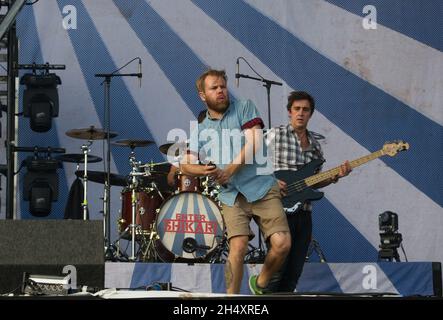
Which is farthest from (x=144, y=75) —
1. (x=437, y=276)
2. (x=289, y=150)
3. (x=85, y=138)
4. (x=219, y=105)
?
(x=437, y=276)

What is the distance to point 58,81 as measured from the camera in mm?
7812

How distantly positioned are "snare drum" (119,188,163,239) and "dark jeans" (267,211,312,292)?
1851 millimetres

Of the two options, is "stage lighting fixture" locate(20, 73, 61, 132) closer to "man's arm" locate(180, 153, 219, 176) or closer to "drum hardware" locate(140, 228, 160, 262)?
"drum hardware" locate(140, 228, 160, 262)

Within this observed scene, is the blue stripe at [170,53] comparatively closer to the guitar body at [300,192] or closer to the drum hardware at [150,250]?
the drum hardware at [150,250]

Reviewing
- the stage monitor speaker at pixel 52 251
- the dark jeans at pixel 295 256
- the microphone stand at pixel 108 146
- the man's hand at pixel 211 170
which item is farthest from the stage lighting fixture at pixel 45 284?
the microphone stand at pixel 108 146

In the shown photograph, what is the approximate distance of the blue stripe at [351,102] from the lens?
7945 mm

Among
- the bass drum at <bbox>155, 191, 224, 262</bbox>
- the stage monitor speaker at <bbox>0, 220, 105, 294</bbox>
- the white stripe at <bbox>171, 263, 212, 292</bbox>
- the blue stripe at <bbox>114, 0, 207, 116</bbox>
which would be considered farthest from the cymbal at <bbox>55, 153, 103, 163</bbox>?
the stage monitor speaker at <bbox>0, 220, 105, 294</bbox>

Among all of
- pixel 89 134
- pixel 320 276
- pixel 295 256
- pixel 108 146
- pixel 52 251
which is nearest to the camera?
pixel 52 251

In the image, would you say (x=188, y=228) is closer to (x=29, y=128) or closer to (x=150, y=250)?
(x=150, y=250)

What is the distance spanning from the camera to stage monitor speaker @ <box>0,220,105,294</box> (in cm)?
299

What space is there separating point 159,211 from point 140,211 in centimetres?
27


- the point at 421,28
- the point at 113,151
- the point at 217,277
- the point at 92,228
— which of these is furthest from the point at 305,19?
the point at 92,228

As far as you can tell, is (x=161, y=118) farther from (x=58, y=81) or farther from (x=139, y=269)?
(x=139, y=269)

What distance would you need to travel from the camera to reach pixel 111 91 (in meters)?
8.13
